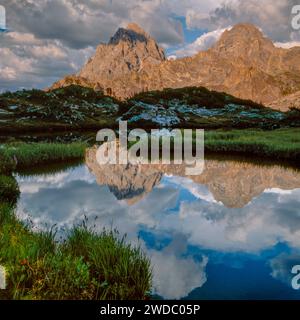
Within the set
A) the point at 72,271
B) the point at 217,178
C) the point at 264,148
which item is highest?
the point at 264,148

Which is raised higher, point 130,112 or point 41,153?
point 130,112

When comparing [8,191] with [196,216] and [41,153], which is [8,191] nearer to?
[196,216]

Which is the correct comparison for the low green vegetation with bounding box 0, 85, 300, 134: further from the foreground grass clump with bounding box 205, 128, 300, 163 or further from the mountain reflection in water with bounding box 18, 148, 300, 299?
the mountain reflection in water with bounding box 18, 148, 300, 299

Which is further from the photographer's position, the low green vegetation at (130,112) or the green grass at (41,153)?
the low green vegetation at (130,112)

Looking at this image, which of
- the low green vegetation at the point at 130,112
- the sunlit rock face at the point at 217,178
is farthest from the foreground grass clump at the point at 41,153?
the low green vegetation at the point at 130,112

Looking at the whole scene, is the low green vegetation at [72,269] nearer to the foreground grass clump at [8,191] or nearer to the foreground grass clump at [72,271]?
the foreground grass clump at [72,271]

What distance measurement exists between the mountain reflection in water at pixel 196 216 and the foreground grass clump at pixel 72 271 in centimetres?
157

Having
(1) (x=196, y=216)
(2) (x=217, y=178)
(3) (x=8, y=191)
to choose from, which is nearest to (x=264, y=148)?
(2) (x=217, y=178)

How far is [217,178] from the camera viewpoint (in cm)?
3128

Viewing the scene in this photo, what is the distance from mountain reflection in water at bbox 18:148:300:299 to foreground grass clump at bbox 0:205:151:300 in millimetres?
1566

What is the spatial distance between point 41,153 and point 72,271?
3053cm

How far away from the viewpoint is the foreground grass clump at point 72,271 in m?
8.74

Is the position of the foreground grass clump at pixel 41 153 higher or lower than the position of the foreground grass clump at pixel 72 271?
higher

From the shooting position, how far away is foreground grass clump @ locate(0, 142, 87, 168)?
3553 centimetres
